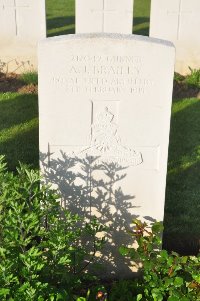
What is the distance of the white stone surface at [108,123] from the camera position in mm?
3564

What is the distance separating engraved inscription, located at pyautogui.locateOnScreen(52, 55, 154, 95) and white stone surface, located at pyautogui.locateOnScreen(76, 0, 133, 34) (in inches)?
194

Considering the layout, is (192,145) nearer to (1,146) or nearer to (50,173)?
(1,146)

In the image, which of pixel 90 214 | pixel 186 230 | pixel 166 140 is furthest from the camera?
pixel 186 230

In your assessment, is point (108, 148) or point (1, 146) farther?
point (1, 146)

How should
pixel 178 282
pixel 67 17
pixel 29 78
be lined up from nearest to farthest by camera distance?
pixel 178 282 < pixel 29 78 < pixel 67 17

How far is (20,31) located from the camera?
8.83 meters

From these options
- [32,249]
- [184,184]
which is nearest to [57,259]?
[32,249]

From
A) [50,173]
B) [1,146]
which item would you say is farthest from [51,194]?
[1,146]

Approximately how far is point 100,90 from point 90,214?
0.98 m

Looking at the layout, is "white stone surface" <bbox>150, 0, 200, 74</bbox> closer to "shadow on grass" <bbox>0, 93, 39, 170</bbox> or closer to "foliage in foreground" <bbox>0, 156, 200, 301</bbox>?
"shadow on grass" <bbox>0, 93, 39, 170</bbox>

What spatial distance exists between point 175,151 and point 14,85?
128 inches

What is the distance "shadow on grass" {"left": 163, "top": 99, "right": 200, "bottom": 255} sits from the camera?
4668 mm

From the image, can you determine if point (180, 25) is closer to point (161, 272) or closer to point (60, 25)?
point (60, 25)

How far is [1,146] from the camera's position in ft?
20.7
